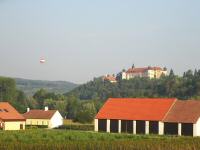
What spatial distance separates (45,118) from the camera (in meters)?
89.7

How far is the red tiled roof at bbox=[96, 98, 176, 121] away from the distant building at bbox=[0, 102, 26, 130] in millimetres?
10925

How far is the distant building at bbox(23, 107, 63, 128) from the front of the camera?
88.7 meters

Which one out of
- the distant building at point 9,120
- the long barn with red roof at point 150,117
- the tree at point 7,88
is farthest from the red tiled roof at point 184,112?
the tree at point 7,88

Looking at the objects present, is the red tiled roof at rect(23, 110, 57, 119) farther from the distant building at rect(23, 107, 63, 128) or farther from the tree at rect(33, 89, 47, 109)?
the tree at rect(33, 89, 47, 109)

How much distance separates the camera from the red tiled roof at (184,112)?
62.4 meters

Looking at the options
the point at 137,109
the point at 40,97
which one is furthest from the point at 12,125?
the point at 40,97

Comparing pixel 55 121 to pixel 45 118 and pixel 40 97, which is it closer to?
pixel 45 118

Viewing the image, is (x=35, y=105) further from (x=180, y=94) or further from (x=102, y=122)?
(x=102, y=122)

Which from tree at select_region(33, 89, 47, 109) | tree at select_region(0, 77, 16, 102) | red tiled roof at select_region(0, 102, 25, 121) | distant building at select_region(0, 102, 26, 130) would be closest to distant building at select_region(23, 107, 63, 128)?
red tiled roof at select_region(0, 102, 25, 121)

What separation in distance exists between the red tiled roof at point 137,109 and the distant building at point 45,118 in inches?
723

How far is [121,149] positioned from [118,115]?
33985 millimetres

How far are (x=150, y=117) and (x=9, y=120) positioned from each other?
18929 mm

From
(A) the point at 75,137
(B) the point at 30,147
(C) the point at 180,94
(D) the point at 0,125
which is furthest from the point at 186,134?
(C) the point at 180,94

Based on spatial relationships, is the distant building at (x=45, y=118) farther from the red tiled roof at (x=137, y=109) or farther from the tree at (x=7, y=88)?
the tree at (x=7, y=88)
